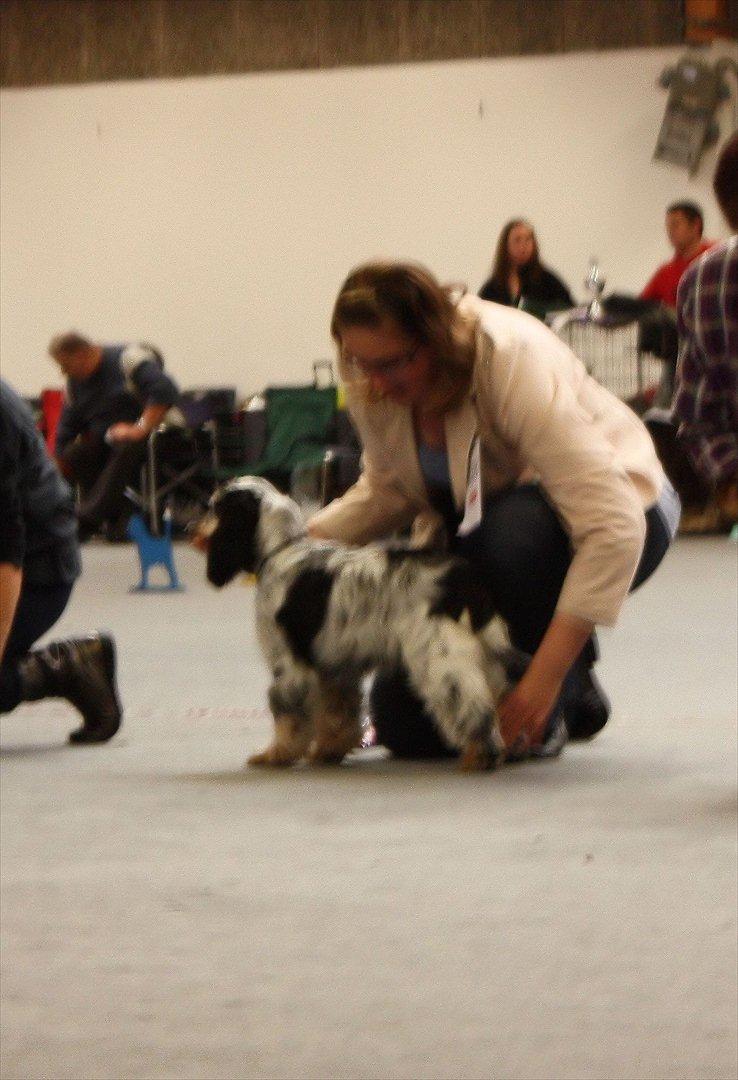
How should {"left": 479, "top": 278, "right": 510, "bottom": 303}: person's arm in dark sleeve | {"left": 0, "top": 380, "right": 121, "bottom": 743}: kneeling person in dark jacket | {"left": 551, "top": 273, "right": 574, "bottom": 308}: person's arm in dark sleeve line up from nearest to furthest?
{"left": 0, "top": 380, "right": 121, "bottom": 743}: kneeling person in dark jacket
{"left": 479, "top": 278, "right": 510, "bottom": 303}: person's arm in dark sleeve
{"left": 551, "top": 273, "right": 574, "bottom": 308}: person's arm in dark sleeve

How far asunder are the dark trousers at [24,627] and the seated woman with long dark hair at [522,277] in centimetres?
519

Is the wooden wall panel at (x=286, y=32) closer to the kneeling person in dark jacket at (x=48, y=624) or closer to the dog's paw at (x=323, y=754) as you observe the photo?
the kneeling person in dark jacket at (x=48, y=624)

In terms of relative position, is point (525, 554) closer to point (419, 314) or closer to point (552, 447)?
point (552, 447)

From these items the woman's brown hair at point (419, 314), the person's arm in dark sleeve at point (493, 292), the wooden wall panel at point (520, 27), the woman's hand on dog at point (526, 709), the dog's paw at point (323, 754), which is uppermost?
the wooden wall panel at point (520, 27)

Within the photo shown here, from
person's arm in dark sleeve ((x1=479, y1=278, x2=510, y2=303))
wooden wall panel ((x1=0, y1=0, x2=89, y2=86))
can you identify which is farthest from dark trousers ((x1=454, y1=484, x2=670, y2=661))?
wooden wall panel ((x1=0, y1=0, x2=89, y2=86))

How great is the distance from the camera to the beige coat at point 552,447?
2.51m

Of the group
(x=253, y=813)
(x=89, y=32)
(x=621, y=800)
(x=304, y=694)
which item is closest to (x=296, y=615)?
(x=304, y=694)

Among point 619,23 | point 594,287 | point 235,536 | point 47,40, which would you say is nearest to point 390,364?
point 235,536

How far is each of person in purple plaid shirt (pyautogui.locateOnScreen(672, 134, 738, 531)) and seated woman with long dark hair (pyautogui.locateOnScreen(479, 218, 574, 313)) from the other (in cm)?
584

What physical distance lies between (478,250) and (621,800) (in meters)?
7.58

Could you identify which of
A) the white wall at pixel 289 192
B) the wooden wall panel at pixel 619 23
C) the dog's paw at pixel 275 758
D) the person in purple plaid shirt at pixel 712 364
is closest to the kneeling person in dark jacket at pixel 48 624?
the dog's paw at pixel 275 758

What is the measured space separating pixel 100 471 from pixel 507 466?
5.11 meters

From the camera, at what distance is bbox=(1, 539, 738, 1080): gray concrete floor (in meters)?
1.46

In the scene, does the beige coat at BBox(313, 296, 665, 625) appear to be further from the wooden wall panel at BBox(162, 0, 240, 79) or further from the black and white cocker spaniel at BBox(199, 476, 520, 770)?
the wooden wall panel at BBox(162, 0, 240, 79)
